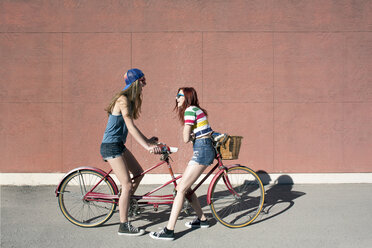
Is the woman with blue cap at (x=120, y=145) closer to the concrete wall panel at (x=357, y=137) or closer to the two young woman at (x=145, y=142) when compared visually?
the two young woman at (x=145, y=142)

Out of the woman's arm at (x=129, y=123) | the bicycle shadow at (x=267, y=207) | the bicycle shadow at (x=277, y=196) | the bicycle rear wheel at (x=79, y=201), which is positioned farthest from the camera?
the bicycle shadow at (x=277, y=196)

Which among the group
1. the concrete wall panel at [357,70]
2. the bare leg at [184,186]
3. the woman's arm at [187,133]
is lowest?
the bare leg at [184,186]

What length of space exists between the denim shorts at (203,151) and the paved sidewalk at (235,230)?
905 mm

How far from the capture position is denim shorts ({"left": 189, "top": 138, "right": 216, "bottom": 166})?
11.8 ft

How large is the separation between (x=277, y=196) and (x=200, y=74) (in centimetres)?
270

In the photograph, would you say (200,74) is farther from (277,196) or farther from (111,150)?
(111,150)

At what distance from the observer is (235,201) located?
13.4 ft

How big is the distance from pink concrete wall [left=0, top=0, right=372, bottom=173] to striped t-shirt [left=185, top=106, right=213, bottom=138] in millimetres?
2431

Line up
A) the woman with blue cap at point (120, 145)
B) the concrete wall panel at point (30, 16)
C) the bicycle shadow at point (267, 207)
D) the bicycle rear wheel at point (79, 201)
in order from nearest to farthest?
the woman with blue cap at point (120, 145) < the bicycle rear wheel at point (79, 201) < the bicycle shadow at point (267, 207) < the concrete wall panel at point (30, 16)

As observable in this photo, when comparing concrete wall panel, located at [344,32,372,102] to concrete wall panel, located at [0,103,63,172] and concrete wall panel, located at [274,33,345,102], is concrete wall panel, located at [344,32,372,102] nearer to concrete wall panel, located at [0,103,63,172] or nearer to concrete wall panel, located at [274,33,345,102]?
concrete wall panel, located at [274,33,345,102]

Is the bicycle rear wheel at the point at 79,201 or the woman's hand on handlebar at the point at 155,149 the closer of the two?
the woman's hand on handlebar at the point at 155,149

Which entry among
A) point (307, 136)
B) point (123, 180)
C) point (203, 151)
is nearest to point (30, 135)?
point (123, 180)

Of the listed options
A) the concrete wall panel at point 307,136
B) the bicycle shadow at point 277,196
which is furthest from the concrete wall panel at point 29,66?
the concrete wall panel at point 307,136

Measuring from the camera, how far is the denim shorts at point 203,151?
3586mm
